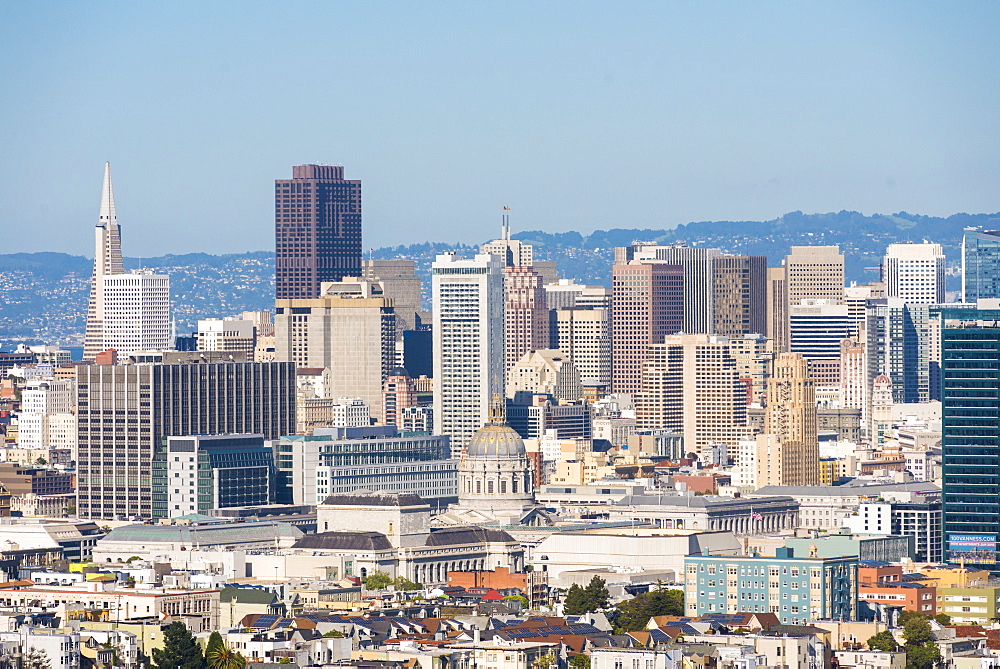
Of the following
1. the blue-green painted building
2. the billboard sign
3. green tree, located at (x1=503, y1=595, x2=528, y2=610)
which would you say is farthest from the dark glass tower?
green tree, located at (x1=503, y1=595, x2=528, y2=610)

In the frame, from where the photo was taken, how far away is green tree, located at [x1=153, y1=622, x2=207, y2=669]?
128750mm

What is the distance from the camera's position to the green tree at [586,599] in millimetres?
155375

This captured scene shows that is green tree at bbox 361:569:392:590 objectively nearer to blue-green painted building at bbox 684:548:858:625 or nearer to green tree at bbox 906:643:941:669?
blue-green painted building at bbox 684:548:858:625

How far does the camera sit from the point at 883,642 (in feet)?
448

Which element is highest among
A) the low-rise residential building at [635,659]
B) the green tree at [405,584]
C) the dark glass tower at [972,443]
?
the dark glass tower at [972,443]

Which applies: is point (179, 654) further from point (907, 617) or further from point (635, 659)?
point (907, 617)

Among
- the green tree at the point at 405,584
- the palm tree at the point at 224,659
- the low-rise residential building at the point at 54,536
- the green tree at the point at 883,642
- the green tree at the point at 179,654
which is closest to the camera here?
the palm tree at the point at 224,659

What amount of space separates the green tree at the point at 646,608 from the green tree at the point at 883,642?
11516 mm

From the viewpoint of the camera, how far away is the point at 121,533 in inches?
7451

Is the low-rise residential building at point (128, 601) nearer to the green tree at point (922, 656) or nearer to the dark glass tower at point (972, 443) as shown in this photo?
the green tree at point (922, 656)

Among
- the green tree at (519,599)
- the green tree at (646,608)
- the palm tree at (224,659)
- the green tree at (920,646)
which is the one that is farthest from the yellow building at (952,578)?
the palm tree at (224,659)

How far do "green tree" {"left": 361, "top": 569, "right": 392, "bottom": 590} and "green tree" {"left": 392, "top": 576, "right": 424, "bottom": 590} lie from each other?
0.49 metres

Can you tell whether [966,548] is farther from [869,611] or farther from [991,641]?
[991,641]

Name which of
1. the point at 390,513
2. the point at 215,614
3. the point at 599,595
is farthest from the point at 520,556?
the point at 215,614
